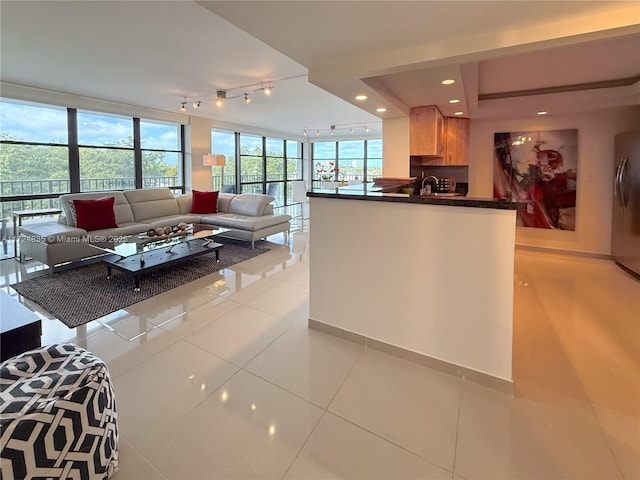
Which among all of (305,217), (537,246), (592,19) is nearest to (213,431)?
(592,19)

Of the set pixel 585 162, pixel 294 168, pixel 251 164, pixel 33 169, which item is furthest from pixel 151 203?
pixel 585 162

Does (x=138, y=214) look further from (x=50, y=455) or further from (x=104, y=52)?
(x=50, y=455)

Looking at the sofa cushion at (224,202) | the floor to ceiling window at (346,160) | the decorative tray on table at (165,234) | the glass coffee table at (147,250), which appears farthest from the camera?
the floor to ceiling window at (346,160)

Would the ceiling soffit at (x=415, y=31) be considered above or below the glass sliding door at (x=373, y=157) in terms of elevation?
below

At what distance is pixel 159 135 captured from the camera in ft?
22.8

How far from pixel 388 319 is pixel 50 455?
6.31 feet

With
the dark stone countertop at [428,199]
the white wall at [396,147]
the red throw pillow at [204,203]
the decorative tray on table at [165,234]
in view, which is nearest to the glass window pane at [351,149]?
the red throw pillow at [204,203]

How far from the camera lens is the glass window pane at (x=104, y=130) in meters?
5.59

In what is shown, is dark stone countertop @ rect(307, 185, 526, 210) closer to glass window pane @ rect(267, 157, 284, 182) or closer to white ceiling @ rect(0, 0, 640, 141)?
white ceiling @ rect(0, 0, 640, 141)

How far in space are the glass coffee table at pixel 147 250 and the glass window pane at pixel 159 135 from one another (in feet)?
9.95

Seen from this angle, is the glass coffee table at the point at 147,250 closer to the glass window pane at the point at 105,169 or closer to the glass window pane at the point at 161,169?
the glass window pane at the point at 105,169

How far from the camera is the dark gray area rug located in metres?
3.01

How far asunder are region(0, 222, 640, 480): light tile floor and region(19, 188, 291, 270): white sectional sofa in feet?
5.67

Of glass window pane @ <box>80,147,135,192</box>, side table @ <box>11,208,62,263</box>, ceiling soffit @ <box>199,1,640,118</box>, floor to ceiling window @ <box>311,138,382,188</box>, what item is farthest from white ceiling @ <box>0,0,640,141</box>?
floor to ceiling window @ <box>311,138,382,188</box>
